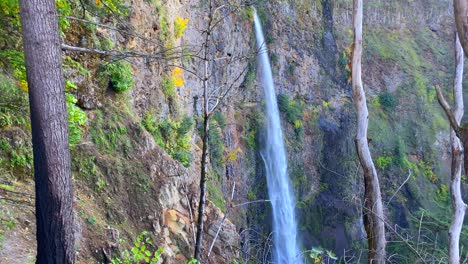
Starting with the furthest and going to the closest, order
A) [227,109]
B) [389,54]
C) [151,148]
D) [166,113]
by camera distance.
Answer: [389,54] < [227,109] < [166,113] < [151,148]

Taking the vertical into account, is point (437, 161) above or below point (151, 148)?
below

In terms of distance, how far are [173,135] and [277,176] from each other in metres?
10.3

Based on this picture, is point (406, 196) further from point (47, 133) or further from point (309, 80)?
point (47, 133)

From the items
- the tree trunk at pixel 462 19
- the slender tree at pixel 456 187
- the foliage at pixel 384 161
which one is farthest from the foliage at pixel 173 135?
the foliage at pixel 384 161

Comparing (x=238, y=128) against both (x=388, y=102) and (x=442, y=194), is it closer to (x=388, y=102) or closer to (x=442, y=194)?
(x=388, y=102)

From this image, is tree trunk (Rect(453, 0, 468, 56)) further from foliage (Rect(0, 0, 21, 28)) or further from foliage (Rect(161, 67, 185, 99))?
foliage (Rect(161, 67, 185, 99))

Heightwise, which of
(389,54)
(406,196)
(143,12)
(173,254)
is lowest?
(406,196)

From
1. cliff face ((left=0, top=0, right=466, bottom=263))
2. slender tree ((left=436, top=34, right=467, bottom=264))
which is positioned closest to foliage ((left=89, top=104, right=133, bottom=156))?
cliff face ((left=0, top=0, right=466, bottom=263))

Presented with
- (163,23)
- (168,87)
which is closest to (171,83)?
(168,87)

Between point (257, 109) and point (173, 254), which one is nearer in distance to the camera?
point (173, 254)

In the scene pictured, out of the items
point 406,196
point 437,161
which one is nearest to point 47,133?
point 406,196

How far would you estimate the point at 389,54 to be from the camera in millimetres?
28750

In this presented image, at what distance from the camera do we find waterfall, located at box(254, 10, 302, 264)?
19.6 metres

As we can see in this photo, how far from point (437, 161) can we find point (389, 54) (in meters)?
7.41
